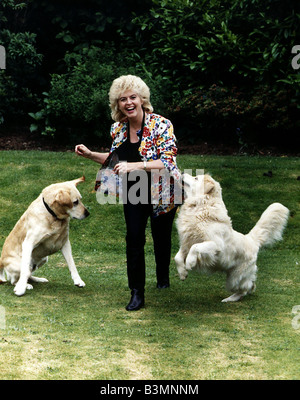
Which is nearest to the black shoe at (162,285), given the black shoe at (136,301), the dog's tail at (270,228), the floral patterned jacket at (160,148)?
the black shoe at (136,301)

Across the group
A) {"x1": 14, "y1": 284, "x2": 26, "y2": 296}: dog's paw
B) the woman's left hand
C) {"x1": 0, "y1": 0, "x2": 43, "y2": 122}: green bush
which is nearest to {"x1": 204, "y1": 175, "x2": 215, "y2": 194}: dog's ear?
the woman's left hand

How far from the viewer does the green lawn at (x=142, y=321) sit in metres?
3.98

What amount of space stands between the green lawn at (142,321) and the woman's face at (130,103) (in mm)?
1815

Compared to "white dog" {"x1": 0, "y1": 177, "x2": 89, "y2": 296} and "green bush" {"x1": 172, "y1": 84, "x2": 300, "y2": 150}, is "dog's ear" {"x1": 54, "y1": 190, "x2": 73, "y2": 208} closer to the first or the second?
"white dog" {"x1": 0, "y1": 177, "x2": 89, "y2": 296}

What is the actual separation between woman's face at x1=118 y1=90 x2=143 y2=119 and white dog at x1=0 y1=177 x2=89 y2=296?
1.13 meters

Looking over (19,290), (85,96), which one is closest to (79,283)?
(19,290)

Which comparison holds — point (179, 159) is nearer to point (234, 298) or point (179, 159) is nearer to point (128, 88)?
point (234, 298)

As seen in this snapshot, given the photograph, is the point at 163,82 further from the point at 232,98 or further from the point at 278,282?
the point at 278,282

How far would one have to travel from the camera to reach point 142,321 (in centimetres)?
515

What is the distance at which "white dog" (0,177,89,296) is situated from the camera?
6.03 meters

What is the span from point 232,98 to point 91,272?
658cm

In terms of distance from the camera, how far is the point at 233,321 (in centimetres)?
520

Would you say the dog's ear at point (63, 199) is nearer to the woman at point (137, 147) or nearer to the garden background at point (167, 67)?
the woman at point (137, 147)
